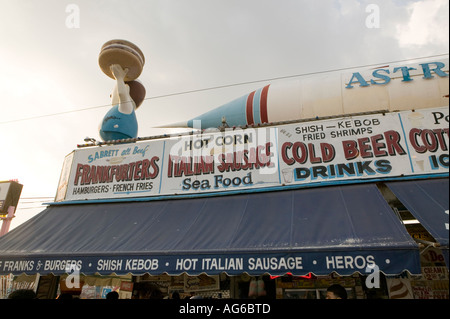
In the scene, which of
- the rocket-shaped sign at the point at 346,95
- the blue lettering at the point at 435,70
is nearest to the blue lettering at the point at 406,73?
the rocket-shaped sign at the point at 346,95

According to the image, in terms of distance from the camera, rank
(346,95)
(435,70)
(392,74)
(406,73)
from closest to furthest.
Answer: (435,70) < (406,73) < (392,74) < (346,95)

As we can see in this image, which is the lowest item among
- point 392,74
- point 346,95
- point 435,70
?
point 346,95

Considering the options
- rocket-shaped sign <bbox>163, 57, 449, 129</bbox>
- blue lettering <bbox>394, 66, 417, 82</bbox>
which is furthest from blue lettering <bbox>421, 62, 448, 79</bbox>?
blue lettering <bbox>394, 66, 417, 82</bbox>

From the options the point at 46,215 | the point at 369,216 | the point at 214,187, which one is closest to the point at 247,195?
the point at 214,187

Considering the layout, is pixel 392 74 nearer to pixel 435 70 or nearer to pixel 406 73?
pixel 406 73

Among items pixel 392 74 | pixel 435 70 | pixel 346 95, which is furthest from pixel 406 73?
pixel 346 95

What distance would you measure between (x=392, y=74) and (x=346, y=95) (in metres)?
1.20

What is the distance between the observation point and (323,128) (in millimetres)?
6520

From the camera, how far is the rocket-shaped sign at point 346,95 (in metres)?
7.03

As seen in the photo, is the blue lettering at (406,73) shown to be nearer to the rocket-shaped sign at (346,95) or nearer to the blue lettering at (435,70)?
the rocket-shaped sign at (346,95)

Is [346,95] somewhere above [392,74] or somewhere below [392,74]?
below

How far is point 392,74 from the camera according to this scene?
7.43m

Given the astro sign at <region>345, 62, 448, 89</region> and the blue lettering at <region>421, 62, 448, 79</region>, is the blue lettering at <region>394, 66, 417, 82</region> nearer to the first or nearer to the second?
the astro sign at <region>345, 62, 448, 89</region>

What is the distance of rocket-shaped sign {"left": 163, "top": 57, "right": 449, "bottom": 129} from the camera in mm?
7027
